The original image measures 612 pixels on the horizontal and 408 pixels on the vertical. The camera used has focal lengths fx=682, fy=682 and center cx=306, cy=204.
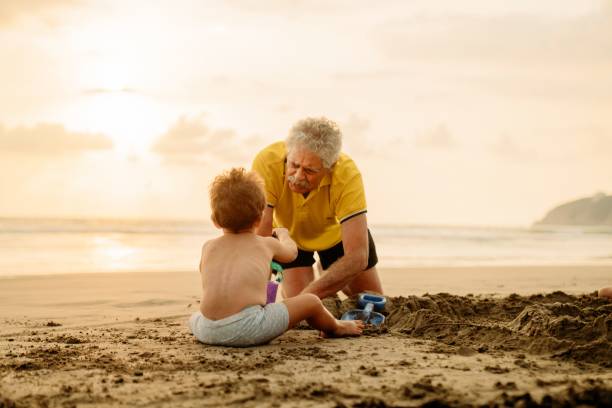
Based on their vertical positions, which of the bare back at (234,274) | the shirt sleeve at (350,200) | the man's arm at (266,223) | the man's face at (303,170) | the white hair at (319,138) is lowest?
the bare back at (234,274)

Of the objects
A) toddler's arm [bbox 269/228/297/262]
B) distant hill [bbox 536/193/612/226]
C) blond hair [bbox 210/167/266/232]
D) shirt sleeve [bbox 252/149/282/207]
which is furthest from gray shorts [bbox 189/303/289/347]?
distant hill [bbox 536/193/612/226]

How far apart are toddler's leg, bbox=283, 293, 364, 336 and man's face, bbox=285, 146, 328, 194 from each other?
98 cm

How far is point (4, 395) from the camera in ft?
9.46

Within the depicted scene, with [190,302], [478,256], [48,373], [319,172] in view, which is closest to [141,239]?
[478,256]

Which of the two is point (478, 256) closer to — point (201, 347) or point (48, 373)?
point (201, 347)

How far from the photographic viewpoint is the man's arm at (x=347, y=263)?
485cm

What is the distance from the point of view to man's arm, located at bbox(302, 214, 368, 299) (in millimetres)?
4848

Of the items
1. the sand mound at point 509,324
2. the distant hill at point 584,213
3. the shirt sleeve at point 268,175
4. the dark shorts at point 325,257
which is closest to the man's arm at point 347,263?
the sand mound at point 509,324

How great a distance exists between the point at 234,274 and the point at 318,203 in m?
1.56

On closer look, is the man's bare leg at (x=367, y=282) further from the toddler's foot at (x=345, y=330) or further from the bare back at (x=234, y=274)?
the bare back at (x=234, y=274)

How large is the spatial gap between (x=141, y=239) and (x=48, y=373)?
1410cm

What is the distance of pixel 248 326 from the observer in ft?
12.8

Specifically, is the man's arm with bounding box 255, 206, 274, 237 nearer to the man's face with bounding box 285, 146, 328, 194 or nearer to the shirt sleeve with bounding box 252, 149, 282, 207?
the shirt sleeve with bounding box 252, 149, 282, 207

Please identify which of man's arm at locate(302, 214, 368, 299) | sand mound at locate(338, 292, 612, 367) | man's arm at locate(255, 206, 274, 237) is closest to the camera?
sand mound at locate(338, 292, 612, 367)
